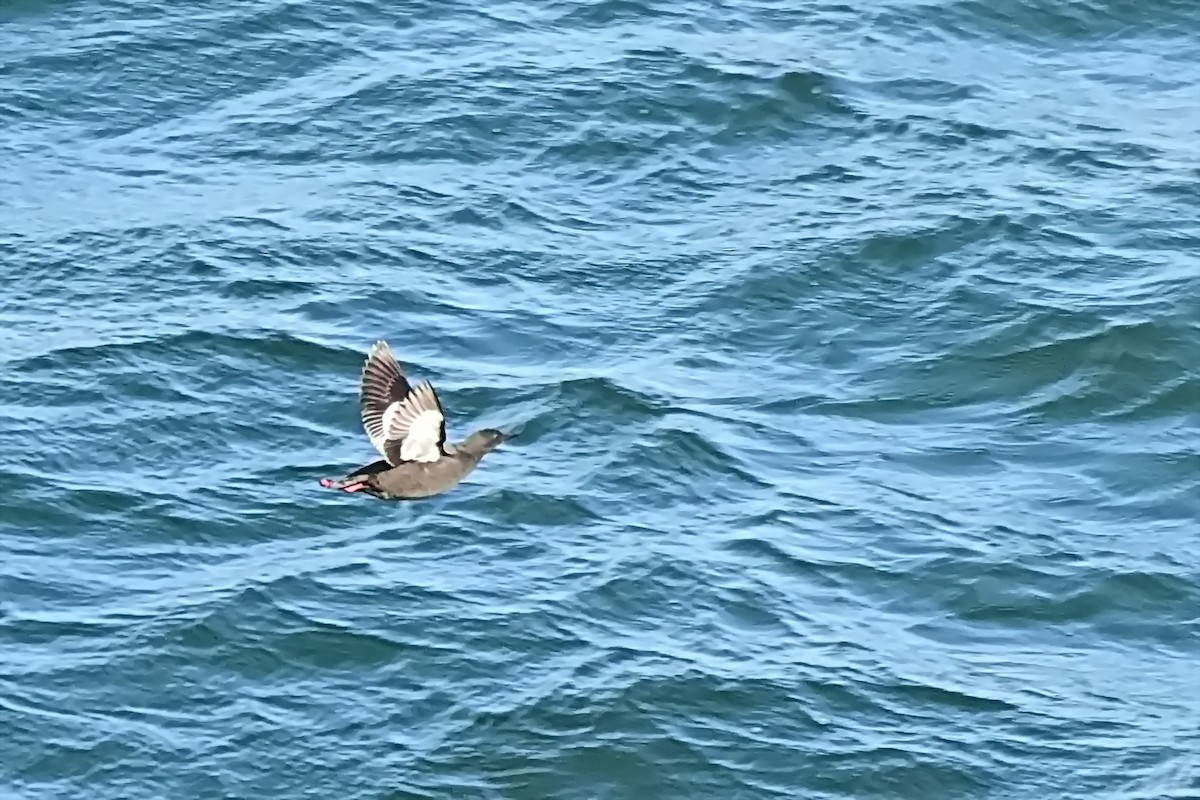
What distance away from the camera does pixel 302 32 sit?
2362 centimetres

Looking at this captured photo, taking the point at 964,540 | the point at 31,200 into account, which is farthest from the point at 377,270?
the point at 964,540

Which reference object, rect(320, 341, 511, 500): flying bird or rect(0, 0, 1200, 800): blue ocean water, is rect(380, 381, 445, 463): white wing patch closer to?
rect(320, 341, 511, 500): flying bird

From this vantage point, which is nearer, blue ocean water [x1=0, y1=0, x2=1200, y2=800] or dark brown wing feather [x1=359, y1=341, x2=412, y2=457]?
dark brown wing feather [x1=359, y1=341, x2=412, y2=457]

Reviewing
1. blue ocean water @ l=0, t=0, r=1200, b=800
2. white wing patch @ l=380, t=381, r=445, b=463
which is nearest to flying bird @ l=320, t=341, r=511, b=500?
white wing patch @ l=380, t=381, r=445, b=463

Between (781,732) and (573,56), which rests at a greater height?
(573,56)

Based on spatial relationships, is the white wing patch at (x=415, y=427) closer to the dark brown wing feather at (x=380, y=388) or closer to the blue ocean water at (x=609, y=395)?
the dark brown wing feather at (x=380, y=388)

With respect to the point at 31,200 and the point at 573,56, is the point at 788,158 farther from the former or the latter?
the point at 31,200

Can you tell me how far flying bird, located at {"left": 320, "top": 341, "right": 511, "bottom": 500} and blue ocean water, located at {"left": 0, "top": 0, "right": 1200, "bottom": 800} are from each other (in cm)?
239

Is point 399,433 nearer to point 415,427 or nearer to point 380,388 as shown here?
point 415,427

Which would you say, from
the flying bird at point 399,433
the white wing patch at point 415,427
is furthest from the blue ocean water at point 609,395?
the white wing patch at point 415,427

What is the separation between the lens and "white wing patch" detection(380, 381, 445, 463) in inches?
527

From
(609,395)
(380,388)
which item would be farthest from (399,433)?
(609,395)

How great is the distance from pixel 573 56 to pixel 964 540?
7.52m

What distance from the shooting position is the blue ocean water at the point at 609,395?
15750 mm
